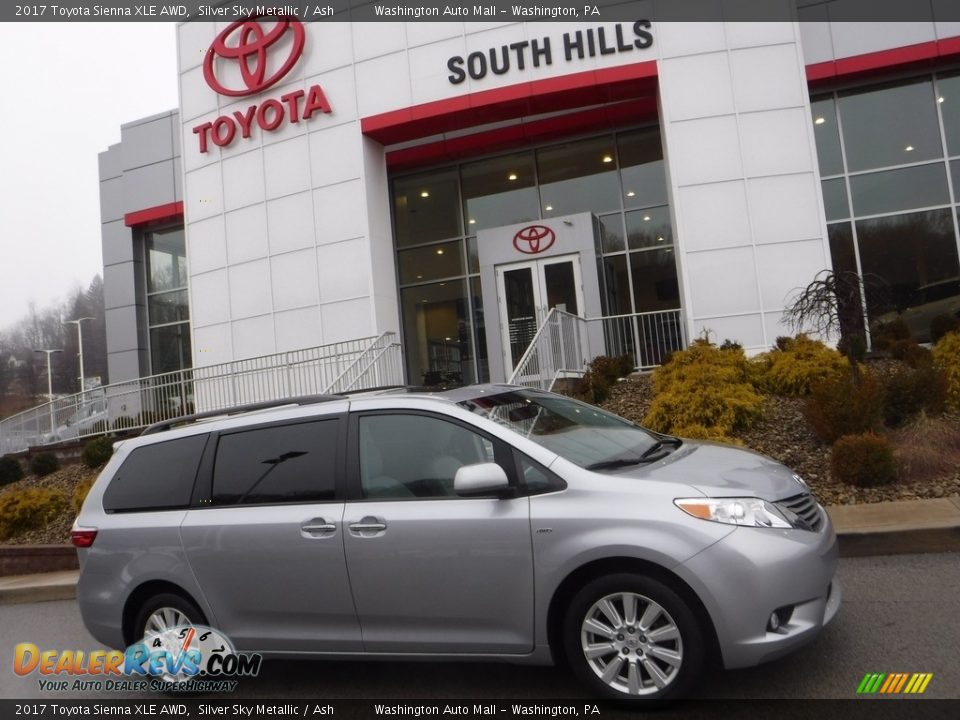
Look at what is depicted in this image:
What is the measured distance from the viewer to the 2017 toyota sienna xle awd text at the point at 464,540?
11.6 feet

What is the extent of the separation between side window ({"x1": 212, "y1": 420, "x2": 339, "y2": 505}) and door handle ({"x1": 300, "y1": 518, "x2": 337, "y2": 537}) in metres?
0.14

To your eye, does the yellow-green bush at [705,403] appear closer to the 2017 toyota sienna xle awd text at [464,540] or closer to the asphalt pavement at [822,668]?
the asphalt pavement at [822,668]

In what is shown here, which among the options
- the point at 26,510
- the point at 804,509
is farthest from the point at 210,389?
the point at 804,509

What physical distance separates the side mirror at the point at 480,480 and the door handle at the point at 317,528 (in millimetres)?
842

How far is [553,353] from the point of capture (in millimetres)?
12695

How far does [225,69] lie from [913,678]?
717 inches

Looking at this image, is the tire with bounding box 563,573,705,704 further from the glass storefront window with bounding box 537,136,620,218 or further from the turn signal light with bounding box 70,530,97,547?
the glass storefront window with bounding box 537,136,620,218

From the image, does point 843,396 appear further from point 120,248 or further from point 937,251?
point 120,248

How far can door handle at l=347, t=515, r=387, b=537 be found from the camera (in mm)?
4082

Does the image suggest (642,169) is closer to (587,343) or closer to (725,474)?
(587,343)

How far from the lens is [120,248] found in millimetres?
23062

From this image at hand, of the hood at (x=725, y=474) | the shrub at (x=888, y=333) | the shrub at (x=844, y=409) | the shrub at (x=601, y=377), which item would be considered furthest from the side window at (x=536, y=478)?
the shrub at (x=888, y=333)

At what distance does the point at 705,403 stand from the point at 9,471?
533 inches

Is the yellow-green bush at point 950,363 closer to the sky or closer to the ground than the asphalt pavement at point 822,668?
closer to the sky
